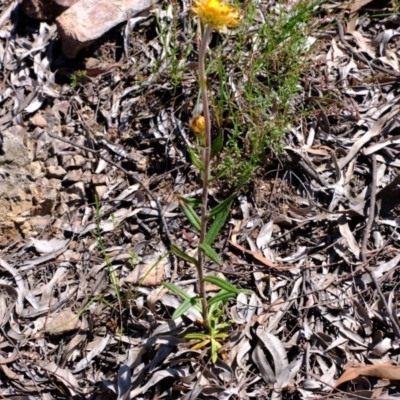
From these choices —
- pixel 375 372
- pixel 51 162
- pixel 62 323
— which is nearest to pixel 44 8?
pixel 51 162

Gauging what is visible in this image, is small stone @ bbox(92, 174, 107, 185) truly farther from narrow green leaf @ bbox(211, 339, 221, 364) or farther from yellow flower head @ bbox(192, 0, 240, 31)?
yellow flower head @ bbox(192, 0, 240, 31)

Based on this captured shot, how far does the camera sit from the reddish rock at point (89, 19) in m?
3.83

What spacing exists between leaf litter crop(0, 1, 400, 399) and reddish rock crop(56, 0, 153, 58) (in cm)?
9

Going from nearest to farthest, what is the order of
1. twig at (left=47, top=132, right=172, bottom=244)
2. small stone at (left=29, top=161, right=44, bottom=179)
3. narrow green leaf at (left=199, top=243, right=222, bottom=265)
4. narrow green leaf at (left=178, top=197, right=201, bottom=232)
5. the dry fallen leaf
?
narrow green leaf at (left=199, top=243, right=222, bottom=265)
narrow green leaf at (left=178, top=197, right=201, bottom=232)
the dry fallen leaf
twig at (left=47, top=132, right=172, bottom=244)
small stone at (left=29, top=161, right=44, bottom=179)

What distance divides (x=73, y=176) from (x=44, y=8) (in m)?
1.21

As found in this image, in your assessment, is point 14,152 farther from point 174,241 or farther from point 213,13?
point 213,13

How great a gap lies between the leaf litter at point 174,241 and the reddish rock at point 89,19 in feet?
0.29

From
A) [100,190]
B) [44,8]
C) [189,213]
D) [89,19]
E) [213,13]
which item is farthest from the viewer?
[44,8]

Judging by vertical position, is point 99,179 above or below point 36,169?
below

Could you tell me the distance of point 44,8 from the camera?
4.07 metres

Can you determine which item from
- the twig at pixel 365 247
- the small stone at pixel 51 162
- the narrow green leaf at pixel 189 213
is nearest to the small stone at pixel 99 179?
the small stone at pixel 51 162

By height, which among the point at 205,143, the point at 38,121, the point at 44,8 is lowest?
the point at 38,121

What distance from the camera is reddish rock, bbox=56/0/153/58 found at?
12.6ft

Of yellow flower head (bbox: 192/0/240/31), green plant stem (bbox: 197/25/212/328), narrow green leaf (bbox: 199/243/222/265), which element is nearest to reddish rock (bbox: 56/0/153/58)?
green plant stem (bbox: 197/25/212/328)
